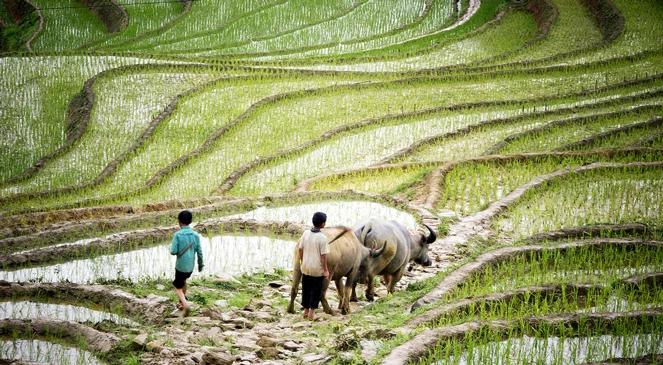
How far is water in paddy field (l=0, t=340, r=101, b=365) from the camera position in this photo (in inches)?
251

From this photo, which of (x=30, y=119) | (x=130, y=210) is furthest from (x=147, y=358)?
(x=30, y=119)

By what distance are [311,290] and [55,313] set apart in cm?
245

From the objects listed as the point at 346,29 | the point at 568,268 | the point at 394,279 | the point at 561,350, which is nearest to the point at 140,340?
the point at 394,279

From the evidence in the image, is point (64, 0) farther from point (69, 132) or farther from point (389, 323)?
point (389, 323)

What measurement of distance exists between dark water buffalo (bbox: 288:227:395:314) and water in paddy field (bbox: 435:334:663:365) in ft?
5.69

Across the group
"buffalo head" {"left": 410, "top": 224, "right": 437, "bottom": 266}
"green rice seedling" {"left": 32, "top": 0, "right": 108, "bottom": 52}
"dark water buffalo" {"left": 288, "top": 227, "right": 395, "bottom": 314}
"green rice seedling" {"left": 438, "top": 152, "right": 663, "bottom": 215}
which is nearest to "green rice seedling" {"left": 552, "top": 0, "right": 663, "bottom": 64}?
"green rice seedling" {"left": 438, "top": 152, "right": 663, "bottom": 215}

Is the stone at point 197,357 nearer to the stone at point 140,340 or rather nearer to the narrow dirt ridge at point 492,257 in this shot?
the stone at point 140,340

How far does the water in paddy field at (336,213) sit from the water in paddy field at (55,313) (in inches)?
146

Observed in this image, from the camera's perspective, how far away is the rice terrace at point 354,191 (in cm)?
678

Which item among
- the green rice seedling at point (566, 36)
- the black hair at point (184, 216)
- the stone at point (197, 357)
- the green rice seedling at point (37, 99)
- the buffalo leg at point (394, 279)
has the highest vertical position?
the green rice seedling at point (566, 36)

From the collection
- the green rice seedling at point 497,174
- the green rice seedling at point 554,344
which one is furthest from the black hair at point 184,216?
the green rice seedling at point 497,174

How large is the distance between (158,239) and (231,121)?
24.6 feet

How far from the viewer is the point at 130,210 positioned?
38.6 ft

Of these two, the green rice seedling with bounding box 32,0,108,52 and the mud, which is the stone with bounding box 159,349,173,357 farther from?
the green rice seedling with bounding box 32,0,108,52
